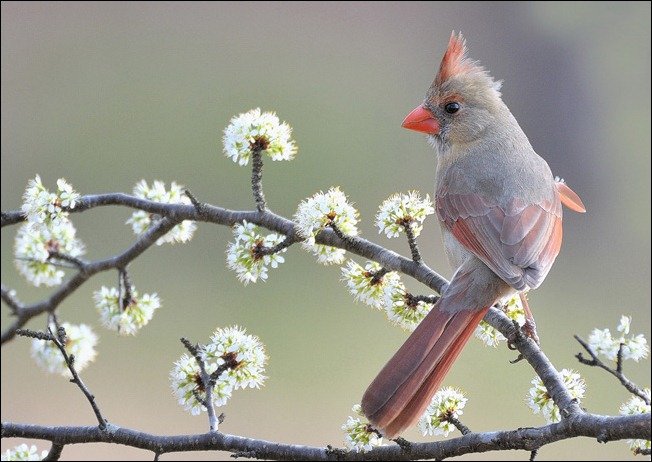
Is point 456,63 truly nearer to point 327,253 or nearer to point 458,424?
point 327,253

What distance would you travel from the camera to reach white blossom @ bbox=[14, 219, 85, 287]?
208cm

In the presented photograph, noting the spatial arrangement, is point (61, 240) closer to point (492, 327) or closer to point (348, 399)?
point (492, 327)

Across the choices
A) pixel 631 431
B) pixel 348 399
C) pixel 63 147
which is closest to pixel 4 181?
pixel 63 147

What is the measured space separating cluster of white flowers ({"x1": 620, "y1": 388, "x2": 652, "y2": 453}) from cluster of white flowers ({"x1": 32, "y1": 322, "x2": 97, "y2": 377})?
122 cm

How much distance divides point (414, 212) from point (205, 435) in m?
0.59

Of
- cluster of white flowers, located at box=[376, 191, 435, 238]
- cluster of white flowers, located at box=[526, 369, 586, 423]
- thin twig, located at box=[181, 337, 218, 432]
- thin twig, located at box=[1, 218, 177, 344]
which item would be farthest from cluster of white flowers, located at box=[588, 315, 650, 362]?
thin twig, located at box=[1, 218, 177, 344]

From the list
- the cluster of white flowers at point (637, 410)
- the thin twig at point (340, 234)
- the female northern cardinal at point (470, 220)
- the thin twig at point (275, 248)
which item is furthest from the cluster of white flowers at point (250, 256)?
the cluster of white flowers at point (637, 410)

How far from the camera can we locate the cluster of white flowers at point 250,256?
1768 mm

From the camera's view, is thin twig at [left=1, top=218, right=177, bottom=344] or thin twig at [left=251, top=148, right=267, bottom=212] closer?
thin twig at [left=251, top=148, right=267, bottom=212]

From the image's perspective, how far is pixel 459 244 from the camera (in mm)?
2150

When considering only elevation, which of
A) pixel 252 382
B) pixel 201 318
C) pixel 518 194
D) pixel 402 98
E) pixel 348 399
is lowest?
pixel 252 382

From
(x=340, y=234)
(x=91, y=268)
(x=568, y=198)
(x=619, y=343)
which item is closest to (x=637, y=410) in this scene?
(x=619, y=343)

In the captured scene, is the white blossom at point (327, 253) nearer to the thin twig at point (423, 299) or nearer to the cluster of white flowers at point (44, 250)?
the thin twig at point (423, 299)

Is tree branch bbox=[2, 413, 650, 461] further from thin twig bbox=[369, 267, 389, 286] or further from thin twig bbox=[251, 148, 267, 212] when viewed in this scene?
A: thin twig bbox=[251, 148, 267, 212]
